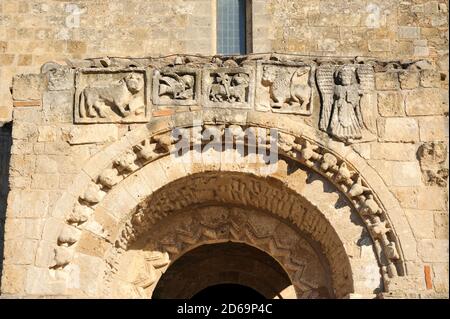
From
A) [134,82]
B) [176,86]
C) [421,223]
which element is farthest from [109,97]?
[421,223]

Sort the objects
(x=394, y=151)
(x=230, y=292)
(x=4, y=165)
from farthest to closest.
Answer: (x=230, y=292), (x=4, y=165), (x=394, y=151)

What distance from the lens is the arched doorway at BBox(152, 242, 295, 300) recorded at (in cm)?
1580

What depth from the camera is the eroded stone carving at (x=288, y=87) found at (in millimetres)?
11219

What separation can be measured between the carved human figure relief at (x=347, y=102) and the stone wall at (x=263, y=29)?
2701 mm

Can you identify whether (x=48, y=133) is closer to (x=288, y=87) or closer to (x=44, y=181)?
(x=44, y=181)

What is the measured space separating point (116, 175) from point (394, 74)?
10.7 ft

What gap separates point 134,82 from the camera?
11297 millimetres

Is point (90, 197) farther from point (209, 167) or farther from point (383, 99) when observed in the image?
point (383, 99)

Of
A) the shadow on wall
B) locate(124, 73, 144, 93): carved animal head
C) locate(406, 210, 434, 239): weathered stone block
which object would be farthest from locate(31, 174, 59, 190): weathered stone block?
locate(406, 210, 434, 239): weathered stone block

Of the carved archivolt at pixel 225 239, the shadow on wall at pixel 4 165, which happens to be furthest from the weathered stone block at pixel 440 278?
the shadow on wall at pixel 4 165

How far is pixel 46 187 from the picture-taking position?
11.1 metres

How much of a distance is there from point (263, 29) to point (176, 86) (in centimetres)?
307

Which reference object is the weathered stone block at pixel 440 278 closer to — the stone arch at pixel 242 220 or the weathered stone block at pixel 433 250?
the weathered stone block at pixel 433 250

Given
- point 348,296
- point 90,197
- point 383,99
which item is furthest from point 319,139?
point 90,197
